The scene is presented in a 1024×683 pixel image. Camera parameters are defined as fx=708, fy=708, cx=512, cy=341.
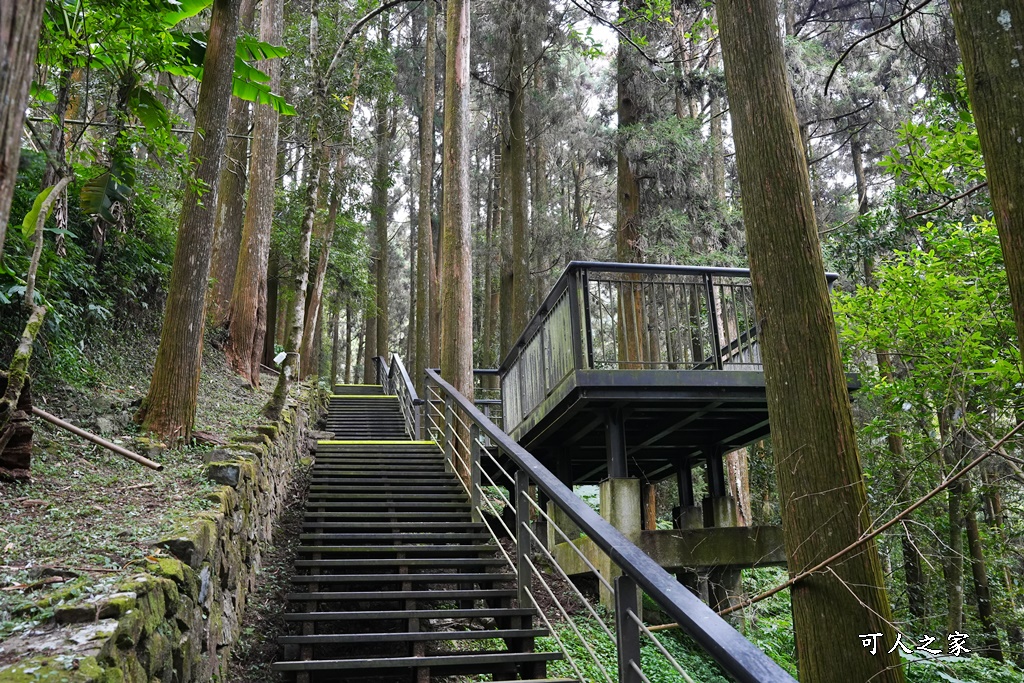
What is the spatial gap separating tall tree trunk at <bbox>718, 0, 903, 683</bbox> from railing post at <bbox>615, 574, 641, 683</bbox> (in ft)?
3.50

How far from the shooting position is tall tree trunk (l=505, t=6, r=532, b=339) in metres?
15.7

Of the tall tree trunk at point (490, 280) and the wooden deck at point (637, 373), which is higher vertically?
the tall tree trunk at point (490, 280)

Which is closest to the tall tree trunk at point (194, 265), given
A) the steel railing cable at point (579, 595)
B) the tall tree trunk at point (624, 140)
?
the steel railing cable at point (579, 595)

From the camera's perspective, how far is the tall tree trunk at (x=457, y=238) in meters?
10.5

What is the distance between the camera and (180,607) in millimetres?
3455

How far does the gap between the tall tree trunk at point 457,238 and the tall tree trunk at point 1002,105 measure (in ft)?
26.5

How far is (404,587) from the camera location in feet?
17.7

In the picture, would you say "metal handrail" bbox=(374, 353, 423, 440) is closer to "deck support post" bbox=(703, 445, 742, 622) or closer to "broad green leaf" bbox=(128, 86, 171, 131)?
"deck support post" bbox=(703, 445, 742, 622)

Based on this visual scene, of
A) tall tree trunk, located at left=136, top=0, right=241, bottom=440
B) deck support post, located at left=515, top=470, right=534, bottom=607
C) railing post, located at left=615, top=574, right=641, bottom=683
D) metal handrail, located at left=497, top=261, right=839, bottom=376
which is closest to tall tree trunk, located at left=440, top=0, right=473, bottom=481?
metal handrail, located at left=497, top=261, right=839, bottom=376

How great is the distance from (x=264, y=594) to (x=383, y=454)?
3617mm

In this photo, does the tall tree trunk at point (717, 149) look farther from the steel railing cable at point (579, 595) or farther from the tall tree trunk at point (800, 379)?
the steel railing cable at point (579, 595)

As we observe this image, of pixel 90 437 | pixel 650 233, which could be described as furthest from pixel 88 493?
pixel 650 233

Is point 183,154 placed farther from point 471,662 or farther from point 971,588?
point 971,588

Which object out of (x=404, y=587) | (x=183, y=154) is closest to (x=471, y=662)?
(x=404, y=587)
